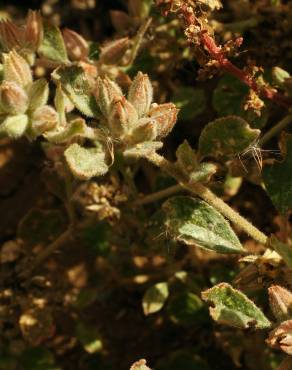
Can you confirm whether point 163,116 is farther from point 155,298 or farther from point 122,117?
point 155,298

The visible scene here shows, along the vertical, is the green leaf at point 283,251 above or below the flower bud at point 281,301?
above

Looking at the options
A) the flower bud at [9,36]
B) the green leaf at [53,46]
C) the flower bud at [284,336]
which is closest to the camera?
the flower bud at [284,336]

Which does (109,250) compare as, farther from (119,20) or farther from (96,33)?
(96,33)

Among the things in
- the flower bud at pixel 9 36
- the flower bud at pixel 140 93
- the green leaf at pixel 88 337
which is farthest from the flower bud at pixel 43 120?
the green leaf at pixel 88 337

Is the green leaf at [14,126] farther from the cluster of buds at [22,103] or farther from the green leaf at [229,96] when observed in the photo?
the green leaf at [229,96]

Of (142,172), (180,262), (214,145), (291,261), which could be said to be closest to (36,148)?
(142,172)

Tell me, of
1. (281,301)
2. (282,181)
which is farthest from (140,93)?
(281,301)
